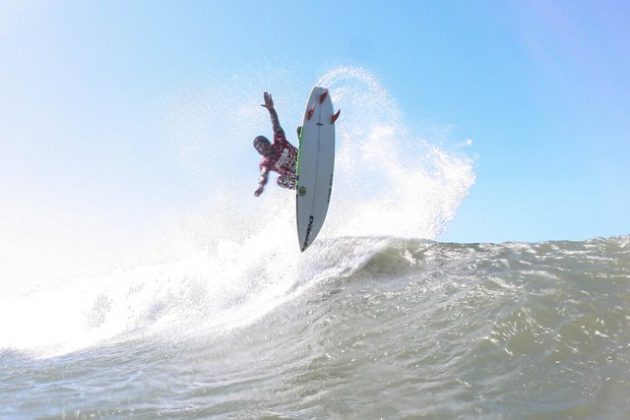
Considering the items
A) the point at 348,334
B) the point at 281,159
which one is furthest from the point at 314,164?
the point at 348,334

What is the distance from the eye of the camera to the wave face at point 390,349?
3975 mm

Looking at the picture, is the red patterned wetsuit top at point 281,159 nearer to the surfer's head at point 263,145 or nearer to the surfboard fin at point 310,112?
the surfer's head at point 263,145

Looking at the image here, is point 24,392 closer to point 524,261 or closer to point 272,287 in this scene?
point 272,287

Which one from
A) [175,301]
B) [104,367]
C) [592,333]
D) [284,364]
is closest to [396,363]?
[284,364]

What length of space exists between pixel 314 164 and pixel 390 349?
5.72m

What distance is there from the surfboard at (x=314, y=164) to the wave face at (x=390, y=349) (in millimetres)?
1166

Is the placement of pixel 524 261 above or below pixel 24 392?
above

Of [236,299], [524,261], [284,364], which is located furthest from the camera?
[236,299]

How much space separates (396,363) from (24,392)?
443 centimetres

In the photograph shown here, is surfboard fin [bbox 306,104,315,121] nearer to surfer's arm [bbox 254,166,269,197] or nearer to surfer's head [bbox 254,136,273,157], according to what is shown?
surfer's head [bbox 254,136,273,157]

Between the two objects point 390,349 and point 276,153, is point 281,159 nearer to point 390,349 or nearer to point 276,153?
point 276,153

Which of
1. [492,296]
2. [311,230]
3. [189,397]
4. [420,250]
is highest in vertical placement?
[311,230]

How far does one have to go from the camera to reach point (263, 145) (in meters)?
10.4

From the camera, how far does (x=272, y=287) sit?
33.1ft
